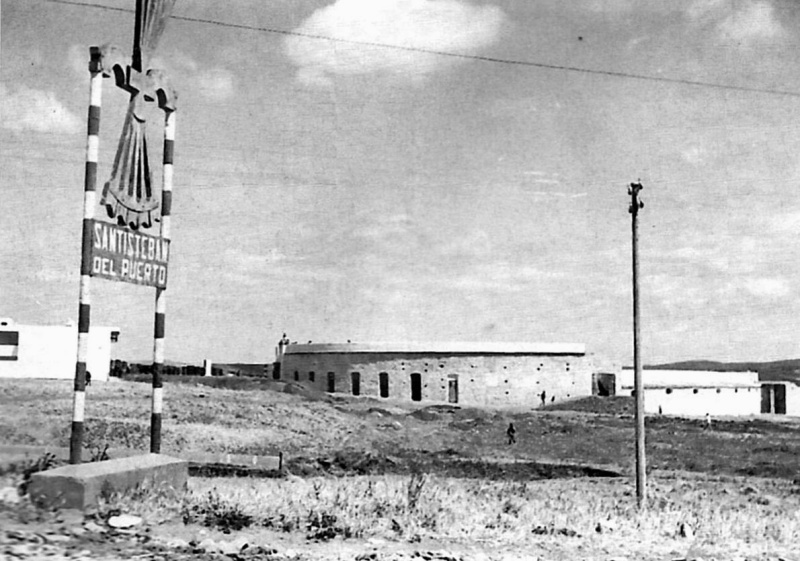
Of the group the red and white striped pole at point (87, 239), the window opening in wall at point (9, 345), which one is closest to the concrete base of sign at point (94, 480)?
the red and white striped pole at point (87, 239)

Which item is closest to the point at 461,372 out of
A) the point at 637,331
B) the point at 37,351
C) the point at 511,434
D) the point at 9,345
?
the point at 511,434

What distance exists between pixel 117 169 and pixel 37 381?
2337 cm

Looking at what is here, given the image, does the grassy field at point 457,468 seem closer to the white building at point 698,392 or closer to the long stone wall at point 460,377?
the long stone wall at point 460,377

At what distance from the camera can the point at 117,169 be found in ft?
30.9

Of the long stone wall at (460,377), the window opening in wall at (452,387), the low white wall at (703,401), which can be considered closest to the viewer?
the window opening in wall at (452,387)

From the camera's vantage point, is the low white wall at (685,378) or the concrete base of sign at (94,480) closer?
the concrete base of sign at (94,480)

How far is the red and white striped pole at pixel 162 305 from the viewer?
402 inches

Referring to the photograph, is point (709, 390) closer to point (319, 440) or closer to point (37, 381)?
point (319, 440)

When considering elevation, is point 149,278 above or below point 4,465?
above

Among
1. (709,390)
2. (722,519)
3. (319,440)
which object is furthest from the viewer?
(709,390)

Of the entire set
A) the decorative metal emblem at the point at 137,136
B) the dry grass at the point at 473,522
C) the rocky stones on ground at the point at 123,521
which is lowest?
the dry grass at the point at 473,522

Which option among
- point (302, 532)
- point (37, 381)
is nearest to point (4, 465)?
point (302, 532)

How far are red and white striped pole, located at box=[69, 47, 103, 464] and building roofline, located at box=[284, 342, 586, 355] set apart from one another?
35.9m

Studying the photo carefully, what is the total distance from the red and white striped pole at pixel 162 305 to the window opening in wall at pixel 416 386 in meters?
34.2
